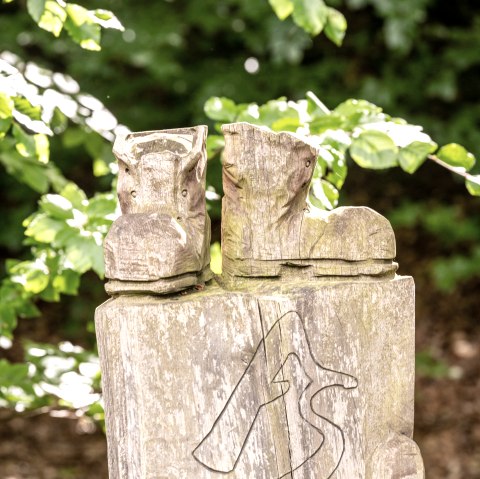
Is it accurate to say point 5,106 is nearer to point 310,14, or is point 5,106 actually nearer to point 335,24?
point 310,14

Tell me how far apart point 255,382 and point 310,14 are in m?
1.12

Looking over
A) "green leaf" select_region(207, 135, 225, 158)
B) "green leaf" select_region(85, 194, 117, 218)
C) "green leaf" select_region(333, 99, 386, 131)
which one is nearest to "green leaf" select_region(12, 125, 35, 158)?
"green leaf" select_region(85, 194, 117, 218)

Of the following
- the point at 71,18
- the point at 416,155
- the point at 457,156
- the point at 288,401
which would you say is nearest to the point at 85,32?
the point at 71,18

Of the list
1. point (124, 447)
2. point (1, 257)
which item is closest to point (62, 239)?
point (124, 447)

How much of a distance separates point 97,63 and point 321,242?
3227 mm

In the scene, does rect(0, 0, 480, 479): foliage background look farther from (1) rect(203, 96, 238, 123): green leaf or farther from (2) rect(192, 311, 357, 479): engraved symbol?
(2) rect(192, 311, 357, 479): engraved symbol

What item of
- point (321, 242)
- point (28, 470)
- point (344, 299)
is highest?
point (321, 242)

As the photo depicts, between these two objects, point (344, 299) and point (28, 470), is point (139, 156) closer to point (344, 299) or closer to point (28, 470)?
point (344, 299)

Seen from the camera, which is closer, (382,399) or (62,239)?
(382,399)

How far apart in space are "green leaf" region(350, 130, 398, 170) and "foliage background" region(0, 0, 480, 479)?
88.1 inches

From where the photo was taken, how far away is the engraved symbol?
5.74 feet

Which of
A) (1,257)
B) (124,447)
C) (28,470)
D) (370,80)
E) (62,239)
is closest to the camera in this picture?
(124,447)

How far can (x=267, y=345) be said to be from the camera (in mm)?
1769

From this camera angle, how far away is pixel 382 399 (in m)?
1.83
